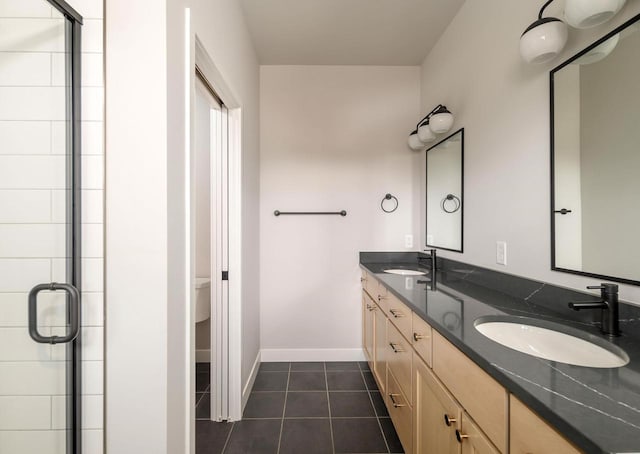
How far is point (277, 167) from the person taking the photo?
8.77 feet

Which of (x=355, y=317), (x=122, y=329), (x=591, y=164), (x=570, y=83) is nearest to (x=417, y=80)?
(x=570, y=83)

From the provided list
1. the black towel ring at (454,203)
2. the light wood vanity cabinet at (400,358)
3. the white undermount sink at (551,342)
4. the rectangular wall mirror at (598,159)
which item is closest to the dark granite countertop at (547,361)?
the white undermount sink at (551,342)

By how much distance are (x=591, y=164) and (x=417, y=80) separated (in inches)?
80.7

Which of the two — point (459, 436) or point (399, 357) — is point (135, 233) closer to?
point (459, 436)

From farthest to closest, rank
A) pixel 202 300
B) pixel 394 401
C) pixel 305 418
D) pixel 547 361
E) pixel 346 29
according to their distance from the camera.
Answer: pixel 202 300 → pixel 346 29 → pixel 305 418 → pixel 394 401 → pixel 547 361

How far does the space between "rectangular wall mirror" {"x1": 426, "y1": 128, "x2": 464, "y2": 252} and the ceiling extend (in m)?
0.86

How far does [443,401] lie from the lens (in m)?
1.02

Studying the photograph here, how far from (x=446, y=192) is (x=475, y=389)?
1.64 metres

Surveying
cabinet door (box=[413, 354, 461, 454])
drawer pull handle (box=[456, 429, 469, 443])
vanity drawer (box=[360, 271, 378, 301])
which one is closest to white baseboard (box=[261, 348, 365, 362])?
vanity drawer (box=[360, 271, 378, 301])

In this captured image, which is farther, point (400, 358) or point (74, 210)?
point (400, 358)

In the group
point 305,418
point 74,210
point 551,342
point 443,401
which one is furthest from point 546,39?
point 305,418

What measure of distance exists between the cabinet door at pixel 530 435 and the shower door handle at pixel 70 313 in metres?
1.15

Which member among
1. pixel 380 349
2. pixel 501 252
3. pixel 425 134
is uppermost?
pixel 425 134

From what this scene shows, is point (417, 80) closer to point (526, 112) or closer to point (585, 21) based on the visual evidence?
point (526, 112)
